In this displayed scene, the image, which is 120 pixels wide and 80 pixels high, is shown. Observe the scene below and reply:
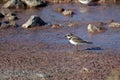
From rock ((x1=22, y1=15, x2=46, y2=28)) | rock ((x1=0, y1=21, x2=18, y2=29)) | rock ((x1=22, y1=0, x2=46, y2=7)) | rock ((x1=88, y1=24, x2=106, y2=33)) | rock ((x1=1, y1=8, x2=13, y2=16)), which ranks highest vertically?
rock ((x1=88, y1=24, x2=106, y2=33))

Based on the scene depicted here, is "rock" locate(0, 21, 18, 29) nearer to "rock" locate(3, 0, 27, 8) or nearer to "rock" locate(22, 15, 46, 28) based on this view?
"rock" locate(22, 15, 46, 28)

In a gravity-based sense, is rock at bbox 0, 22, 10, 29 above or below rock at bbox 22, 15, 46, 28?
below

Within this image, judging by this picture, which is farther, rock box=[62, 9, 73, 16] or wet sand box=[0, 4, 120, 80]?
rock box=[62, 9, 73, 16]

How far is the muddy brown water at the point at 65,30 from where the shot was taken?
62.8 feet

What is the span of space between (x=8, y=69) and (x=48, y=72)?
4.47ft

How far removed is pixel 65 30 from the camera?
2186 centimetres

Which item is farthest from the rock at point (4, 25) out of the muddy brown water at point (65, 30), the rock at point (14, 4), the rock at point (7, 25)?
the rock at point (14, 4)

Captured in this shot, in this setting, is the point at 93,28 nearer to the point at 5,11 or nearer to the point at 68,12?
the point at 68,12

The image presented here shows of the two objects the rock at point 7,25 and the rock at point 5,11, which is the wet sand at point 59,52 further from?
the rock at point 5,11

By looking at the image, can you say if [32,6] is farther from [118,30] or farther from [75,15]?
[118,30]

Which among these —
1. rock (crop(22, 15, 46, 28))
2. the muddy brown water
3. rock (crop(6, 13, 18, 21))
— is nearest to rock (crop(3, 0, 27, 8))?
the muddy brown water

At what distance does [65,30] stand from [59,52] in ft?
14.1

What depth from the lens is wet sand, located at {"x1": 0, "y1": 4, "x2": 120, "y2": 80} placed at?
586 inches

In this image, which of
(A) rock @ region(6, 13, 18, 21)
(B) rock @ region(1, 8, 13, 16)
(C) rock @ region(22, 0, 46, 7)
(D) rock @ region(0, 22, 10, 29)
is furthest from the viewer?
(C) rock @ region(22, 0, 46, 7)
